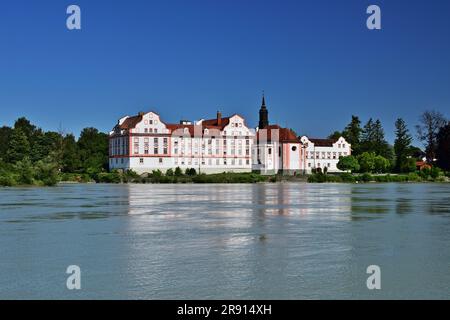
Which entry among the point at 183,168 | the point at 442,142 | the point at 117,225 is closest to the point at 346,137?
the point at 442,142

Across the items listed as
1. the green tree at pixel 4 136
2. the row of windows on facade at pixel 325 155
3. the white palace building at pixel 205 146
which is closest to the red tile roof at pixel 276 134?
the white palace building at pixel 205 146

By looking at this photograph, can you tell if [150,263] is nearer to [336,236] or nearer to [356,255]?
[356,255]

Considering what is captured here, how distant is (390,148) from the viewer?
14275 cm

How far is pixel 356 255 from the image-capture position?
1272 cm

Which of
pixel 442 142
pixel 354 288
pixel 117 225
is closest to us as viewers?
pixel 354 288

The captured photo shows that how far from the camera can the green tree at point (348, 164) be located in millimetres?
126125

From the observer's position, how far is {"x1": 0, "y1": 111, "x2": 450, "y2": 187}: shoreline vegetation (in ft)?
Result: 220

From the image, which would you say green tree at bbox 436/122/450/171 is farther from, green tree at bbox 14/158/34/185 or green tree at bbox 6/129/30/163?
green tree at bbox 6/129/30/163

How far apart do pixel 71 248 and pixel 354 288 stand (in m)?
7.30

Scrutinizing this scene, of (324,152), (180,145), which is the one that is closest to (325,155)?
(324,152)

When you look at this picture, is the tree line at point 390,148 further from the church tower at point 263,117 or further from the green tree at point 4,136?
the green tree at point 4,136

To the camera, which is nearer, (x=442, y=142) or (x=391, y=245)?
(x=391, y=245)

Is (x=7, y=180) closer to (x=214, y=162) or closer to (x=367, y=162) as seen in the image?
(x=214, y=162)

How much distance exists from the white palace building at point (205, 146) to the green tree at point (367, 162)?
44.0 ft
